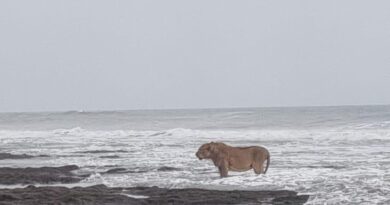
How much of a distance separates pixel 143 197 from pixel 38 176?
207 inches

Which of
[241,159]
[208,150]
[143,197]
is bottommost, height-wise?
[143,197]

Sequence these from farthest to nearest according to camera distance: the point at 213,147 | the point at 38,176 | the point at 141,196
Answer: the point at 38,176, the point at 213,147, the point at 141,196

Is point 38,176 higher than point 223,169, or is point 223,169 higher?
point 223,169

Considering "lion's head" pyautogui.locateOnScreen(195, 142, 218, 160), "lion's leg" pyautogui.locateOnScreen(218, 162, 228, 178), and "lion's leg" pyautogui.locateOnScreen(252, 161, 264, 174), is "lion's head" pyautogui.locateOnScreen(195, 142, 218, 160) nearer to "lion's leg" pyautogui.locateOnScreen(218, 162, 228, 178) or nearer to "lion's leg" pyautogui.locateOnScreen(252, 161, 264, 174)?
"lion's leg" pyautogui.locateOnScreen(218, 162, 228, 178)

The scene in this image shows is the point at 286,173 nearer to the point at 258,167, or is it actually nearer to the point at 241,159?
the point at 258,167

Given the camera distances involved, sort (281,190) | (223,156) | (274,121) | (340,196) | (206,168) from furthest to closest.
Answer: (274,121) → (206,168) → (223,156) → (281,190) → (340,196)

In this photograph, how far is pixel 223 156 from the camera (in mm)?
17562

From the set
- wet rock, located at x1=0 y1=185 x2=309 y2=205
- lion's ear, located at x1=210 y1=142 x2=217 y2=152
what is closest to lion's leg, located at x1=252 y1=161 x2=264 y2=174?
A: lion's ear, located at x1=210 y1=142 x2=217 y2=152

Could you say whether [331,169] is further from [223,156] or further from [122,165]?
[122,165]

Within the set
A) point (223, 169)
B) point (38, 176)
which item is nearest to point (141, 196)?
point (223, 169)

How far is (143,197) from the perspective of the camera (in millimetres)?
13789

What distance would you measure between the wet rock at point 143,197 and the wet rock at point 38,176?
9.46 ft

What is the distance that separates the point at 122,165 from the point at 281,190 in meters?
8.36

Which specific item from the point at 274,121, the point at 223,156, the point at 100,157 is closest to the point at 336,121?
the point at 274,121
